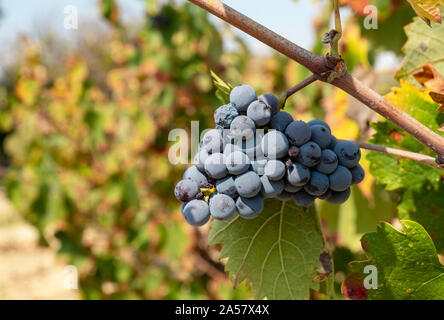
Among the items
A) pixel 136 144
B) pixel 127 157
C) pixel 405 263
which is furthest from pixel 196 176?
pixel 127 157

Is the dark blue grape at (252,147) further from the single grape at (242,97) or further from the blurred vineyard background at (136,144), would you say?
the blurred vineyard background at (136,144)

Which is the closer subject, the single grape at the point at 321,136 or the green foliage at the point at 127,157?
the single grape at the point at 321,136

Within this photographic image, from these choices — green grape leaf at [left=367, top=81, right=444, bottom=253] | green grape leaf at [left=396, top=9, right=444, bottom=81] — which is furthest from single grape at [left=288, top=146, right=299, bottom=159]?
green grape leaf at [left=396, top=9, right=444, bottom=81]

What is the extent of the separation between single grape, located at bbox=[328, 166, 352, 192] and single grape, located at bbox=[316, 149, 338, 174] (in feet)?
0.04

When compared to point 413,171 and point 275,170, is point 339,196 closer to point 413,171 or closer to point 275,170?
point 275,170

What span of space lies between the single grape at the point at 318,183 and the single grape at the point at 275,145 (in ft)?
0.30

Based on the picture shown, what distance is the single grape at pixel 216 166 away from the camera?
901mm

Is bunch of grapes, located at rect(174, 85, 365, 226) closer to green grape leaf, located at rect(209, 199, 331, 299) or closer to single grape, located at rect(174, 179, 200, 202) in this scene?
single grape, located at rect(174, 179, 200, 202)

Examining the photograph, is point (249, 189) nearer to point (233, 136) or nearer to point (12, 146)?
point (233, 136)

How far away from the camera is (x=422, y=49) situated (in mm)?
1321

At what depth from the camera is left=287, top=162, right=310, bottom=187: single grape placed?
917 mm

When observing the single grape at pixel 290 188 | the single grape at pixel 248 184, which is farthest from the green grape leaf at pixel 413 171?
the single grape at pixel 248 184

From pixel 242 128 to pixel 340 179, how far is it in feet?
0.83

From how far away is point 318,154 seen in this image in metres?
0.92
